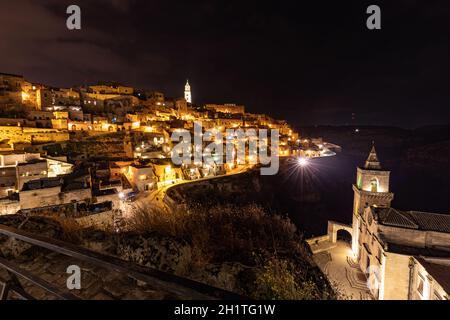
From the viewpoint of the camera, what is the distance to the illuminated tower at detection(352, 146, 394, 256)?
20.0 metres

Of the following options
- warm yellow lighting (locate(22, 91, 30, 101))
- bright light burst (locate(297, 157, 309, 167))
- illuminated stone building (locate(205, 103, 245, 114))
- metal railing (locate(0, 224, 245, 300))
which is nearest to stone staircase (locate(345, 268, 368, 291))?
metal railing (locate(0, 224, 245, 300))

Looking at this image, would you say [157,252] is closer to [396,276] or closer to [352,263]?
[396,276]

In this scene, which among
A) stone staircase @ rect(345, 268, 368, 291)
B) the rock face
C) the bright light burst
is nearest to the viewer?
the rock face

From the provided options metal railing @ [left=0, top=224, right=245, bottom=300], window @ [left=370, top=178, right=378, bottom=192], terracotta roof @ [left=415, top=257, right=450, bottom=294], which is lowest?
terracotta roof @ [left=415, top=257, right=450, bottom=294]

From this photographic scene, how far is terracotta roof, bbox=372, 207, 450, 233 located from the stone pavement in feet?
17.1

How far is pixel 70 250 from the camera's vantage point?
214cm

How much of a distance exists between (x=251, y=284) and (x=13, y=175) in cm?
3100

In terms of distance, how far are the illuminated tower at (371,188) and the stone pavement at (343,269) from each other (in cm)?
132

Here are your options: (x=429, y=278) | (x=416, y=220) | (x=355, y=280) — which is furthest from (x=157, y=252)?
(x=416, y=220)

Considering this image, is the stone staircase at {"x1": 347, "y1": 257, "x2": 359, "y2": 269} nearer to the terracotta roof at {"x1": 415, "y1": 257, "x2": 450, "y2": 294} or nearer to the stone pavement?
the stone pavement

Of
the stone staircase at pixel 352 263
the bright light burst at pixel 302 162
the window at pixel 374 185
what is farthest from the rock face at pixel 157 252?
the bright light burst at pixel 302 162

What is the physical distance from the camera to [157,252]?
5.63 meters

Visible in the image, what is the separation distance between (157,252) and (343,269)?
19.0m
